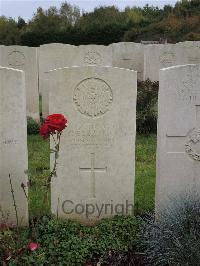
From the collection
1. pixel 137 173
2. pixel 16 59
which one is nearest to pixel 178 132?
pixel 137 173

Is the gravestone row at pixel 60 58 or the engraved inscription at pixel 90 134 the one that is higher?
the gravestone row at pixel 60 58

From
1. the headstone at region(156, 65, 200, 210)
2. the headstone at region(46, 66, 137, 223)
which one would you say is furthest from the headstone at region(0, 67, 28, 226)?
the headstone at region(156, 65, 200, 210)

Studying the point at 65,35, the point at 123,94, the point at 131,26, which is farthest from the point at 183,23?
the point at 123,94

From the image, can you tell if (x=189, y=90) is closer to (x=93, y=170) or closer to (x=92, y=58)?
(x=93, y=170)

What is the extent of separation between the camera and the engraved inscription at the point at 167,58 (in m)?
11.4

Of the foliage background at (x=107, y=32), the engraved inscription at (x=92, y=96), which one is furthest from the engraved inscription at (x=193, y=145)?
the foliage background at (x=107, y=32)

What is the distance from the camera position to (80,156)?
4.75 m

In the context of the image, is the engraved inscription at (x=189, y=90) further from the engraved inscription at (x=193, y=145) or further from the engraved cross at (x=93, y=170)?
the engraved cross at (x=93, y=170)

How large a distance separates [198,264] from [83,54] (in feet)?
25.6

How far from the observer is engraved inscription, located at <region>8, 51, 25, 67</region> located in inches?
396

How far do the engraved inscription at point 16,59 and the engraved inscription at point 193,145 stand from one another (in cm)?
628

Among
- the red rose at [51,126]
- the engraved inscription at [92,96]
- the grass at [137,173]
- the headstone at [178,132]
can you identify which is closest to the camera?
the red rose at [51,126]

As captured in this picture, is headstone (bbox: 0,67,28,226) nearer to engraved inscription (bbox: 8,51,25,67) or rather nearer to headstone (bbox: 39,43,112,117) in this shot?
headstone (bbox: 39,43,112,117)

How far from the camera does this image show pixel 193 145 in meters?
4.61
